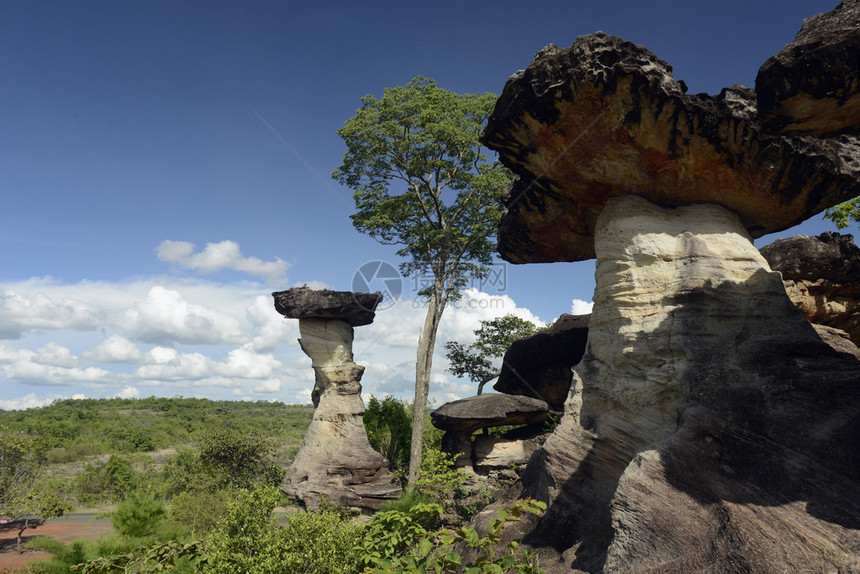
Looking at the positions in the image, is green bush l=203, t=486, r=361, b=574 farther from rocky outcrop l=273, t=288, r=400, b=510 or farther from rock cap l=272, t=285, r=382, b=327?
rock cap l=272, t=285, r=382, b=327

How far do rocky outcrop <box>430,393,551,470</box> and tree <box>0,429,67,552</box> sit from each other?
12587 millimetres

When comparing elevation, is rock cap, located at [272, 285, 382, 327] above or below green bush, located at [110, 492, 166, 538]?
above

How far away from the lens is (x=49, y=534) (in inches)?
674

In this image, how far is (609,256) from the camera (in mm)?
7789

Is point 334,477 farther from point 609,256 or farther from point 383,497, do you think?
point 609,256

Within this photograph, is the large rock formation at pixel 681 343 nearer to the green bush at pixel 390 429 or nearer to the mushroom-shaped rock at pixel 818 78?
the mushroom-shaped rock at pixel 818 78

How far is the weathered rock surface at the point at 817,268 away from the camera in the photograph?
34.2 feet

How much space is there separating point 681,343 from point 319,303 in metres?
15.1

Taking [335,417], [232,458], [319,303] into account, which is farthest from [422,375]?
[232,458]

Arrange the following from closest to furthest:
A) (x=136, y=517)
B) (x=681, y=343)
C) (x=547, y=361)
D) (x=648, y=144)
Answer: (x=681, y=343) < (x=648, y=144) < (x=136, y=517) < (x=547, y=361)

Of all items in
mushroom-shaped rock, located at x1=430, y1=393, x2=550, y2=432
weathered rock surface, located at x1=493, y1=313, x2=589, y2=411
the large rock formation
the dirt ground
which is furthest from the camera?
mushroom-shaped rock, located at x1=430, y1=393, x2=550, y2=432

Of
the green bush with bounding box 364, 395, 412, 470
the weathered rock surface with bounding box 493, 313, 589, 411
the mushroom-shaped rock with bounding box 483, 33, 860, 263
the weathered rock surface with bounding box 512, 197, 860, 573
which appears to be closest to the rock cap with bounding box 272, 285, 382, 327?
the green bush with bounding box 364, 395, 412, 470

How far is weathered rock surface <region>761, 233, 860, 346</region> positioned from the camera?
10.4 metres

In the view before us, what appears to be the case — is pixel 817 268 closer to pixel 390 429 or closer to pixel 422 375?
pixel 422 375
